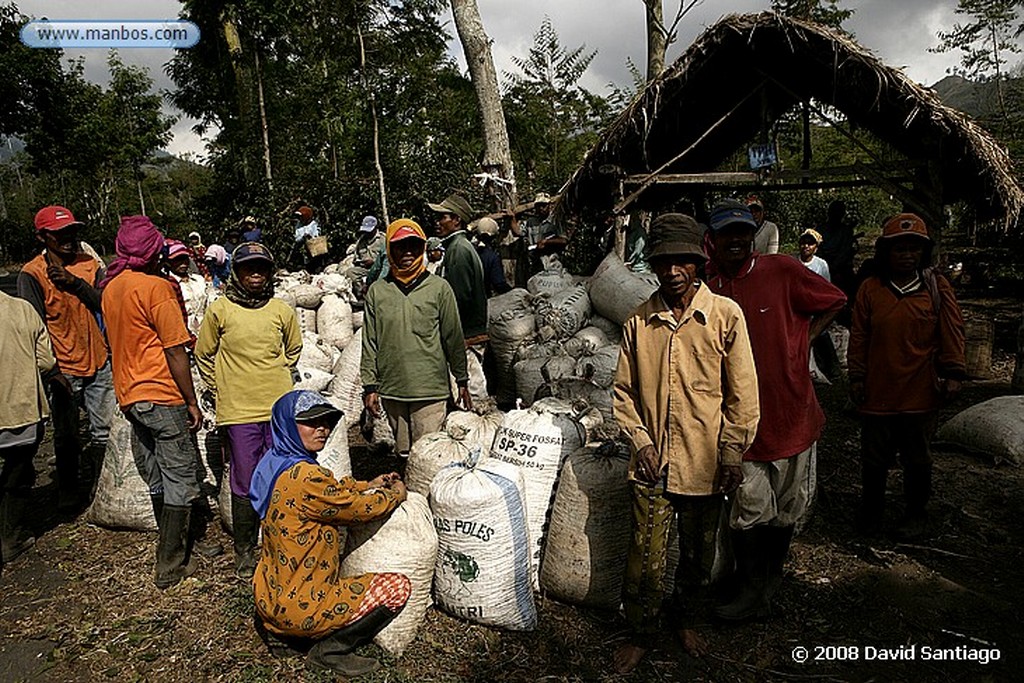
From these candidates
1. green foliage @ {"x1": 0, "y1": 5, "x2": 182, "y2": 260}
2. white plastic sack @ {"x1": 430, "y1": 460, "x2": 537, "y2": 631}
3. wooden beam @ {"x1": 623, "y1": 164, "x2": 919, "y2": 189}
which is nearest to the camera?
white plastic sack @ {"x1": 430, "y1": 460, "x2": 537, "y2": 631}

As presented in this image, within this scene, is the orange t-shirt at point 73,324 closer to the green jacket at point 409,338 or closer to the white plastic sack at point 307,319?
the green jacket at point 409,338

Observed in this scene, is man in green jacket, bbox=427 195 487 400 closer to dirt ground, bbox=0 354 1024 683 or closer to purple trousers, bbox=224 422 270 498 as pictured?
purple trousers, bbox=224 422 270 498

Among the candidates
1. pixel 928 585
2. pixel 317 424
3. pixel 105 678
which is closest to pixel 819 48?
pixel 928 585

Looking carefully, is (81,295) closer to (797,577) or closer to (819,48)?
(797,577)

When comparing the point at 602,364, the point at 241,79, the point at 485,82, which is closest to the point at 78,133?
the point at 241,79

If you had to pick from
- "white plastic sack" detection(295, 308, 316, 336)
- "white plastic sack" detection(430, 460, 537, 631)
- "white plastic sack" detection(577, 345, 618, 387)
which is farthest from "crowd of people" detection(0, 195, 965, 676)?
"white plastic sack" detection(295, 308, 316, 336)

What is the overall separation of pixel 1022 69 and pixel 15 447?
25354 millimetres

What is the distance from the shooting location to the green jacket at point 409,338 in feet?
10.9

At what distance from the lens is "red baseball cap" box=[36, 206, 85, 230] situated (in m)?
3.67

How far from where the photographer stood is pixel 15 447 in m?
3.39

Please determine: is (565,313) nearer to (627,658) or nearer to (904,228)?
(904,228)

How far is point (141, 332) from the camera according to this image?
3033 millimetres

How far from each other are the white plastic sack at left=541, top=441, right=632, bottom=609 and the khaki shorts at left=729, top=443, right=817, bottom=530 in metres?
0.46

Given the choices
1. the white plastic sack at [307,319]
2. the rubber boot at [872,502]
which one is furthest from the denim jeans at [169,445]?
the rubber boot at [872,502]
